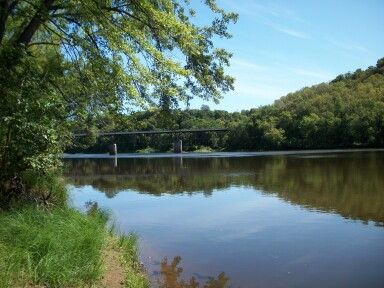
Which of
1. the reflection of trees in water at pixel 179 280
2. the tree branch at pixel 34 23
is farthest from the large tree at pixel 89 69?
the reflection of trees in water at pixel 179 280

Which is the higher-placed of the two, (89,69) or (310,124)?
(310,124)

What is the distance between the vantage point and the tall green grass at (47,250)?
7422mm

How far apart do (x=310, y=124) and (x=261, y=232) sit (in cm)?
11270

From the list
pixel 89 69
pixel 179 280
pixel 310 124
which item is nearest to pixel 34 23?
pixel 89 69

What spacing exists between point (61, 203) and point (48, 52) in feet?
23.4

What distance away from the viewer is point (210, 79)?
47.5 ft

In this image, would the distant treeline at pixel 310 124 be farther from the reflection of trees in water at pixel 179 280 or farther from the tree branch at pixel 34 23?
the reflection of trees in water at pixel 179 280

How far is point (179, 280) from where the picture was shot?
11.6 meters

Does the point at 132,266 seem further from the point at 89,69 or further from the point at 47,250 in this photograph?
the point at 89,69

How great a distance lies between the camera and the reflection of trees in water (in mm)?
11117

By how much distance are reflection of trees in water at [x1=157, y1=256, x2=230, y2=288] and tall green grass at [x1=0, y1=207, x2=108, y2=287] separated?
197cm

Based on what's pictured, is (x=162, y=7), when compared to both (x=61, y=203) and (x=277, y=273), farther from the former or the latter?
(x=277, y=273)

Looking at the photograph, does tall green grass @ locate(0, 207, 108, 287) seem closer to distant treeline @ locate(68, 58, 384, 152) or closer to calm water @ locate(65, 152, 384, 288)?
calm water @ locate(65, 152, 384, 288)

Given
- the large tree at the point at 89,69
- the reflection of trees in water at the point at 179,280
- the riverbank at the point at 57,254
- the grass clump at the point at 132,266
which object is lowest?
the reflection of trees in water at the point at 179,280
